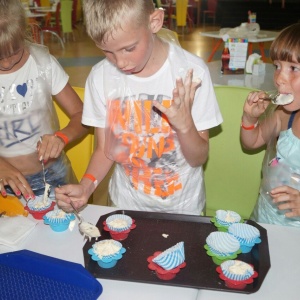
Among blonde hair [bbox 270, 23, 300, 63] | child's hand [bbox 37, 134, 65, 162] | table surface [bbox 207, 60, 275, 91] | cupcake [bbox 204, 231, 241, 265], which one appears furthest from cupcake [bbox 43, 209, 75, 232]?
table surface [bbox 207, 60, 275, 91]

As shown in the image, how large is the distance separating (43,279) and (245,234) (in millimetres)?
480

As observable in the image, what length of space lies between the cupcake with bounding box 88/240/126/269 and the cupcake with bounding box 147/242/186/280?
→ 7 cm

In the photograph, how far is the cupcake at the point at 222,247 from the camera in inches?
35.9

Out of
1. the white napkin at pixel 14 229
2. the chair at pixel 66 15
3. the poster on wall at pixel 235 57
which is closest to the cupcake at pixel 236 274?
the white napkin at pixel 14 229

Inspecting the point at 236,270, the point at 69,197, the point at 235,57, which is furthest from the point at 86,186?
the point at 235,57

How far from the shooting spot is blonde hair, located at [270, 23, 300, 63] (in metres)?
1.22

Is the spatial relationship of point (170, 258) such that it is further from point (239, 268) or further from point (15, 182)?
point (15, 182)

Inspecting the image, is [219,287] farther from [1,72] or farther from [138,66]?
[1,72]

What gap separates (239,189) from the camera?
5.29 ft

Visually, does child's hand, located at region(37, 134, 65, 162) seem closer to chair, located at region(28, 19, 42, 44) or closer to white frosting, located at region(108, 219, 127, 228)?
white frosting, located at region(108, 219, 127, 228)

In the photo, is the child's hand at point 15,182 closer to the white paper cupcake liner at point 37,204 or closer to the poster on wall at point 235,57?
the white paper cupcake liner at point 37,204

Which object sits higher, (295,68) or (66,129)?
(295,68)

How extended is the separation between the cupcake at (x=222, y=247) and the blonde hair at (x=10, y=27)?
0.88m

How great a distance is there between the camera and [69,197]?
3.71 feet
